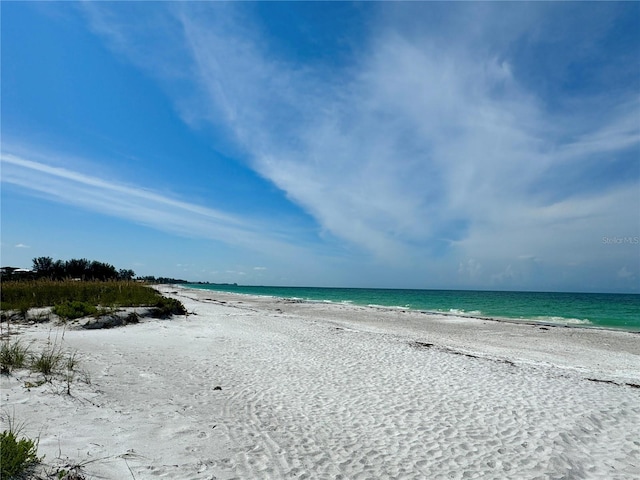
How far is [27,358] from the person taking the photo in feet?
27.1

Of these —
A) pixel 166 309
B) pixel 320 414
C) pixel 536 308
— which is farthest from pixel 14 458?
pixel 536 308

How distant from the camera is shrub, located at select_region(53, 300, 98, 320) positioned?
Answer: 14.9 m

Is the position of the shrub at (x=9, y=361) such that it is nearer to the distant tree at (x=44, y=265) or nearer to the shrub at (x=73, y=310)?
the shrub at (x=73, y=310)

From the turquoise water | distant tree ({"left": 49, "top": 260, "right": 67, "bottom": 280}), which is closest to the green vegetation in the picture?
distant tree ({"left": 49, "top": 260, "right": 67, "bottom": 280})

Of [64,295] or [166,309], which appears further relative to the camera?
[166,309]

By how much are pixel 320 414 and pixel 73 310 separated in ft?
43.9

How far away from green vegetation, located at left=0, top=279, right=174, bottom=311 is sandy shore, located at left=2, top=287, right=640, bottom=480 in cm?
488

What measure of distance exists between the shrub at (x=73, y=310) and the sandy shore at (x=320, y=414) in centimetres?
189

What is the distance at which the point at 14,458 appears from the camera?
12.3 ft

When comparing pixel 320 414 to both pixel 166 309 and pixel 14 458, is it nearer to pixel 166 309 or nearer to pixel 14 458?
pixel 14 458

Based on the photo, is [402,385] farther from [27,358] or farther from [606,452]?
[27,358]

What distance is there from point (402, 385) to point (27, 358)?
30.3 feet

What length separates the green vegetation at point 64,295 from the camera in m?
16.9

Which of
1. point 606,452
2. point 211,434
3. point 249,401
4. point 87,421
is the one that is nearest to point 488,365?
point 606,452
